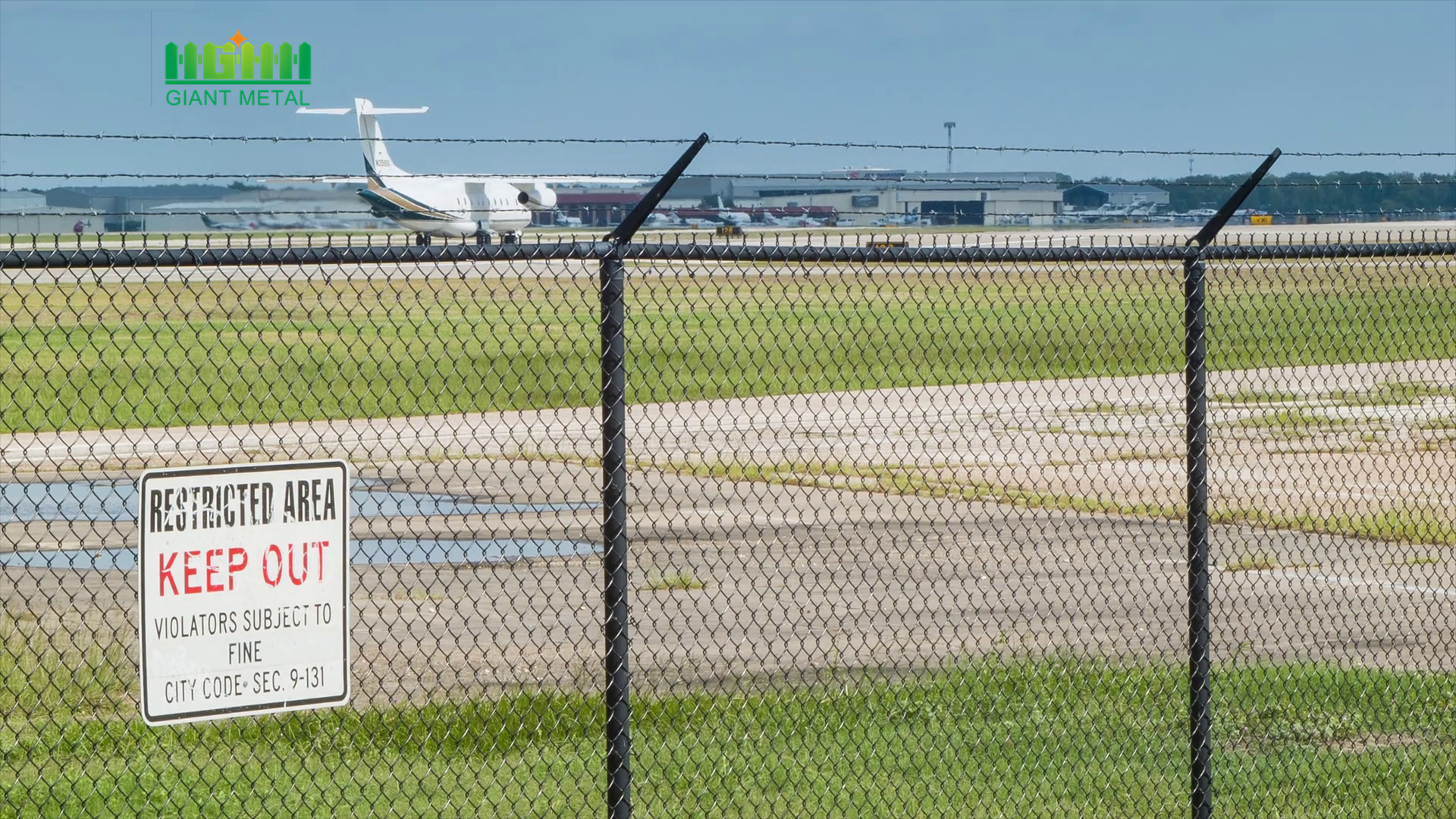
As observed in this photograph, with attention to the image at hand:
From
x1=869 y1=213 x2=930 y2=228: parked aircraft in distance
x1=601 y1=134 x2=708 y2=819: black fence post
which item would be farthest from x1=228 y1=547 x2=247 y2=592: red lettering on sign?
x1=869 y1=213 x2=930 y2=228: parked aircraft in distance

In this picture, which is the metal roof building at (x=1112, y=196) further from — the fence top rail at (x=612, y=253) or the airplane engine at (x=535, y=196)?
the airplane engine at (x=535, y=196)

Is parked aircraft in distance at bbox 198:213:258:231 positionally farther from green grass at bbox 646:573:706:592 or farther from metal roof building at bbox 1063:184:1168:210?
metal roof building at bbox 1063:184:1168:210

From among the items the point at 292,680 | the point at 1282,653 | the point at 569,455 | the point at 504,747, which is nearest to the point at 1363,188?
the point at 1282,653

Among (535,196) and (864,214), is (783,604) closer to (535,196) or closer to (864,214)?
(864,214)

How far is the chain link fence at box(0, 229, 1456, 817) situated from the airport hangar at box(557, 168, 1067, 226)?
44 cm

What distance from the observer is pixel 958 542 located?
13.6m

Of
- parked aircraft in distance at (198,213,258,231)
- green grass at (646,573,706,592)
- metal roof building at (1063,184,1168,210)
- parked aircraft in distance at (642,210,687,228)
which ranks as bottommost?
green grass at (646,573,706,592)

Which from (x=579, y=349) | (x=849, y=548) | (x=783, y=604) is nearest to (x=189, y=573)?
(x=783, y=604)

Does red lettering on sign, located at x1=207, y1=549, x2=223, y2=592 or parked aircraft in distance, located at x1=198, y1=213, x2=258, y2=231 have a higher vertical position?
parked aircraft in distance, located at x1=198, y1=213, x2=258, y2=231

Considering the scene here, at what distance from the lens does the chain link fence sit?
6789mm

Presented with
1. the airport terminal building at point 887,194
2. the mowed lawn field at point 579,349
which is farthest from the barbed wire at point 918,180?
the mowed lawn field at point 579,349

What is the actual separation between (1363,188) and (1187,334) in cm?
498

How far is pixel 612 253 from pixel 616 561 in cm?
93

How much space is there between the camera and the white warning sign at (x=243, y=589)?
456 centimetres
